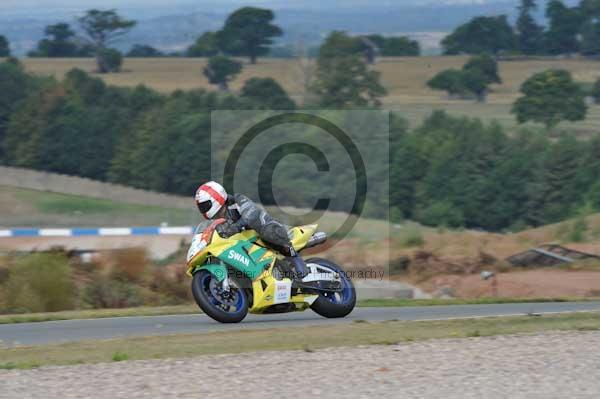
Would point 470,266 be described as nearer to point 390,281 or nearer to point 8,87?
point 390,281

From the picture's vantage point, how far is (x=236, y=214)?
40.7ft

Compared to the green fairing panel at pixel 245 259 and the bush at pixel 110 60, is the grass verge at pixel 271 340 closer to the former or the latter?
the green fairing panel at pixel 245 259

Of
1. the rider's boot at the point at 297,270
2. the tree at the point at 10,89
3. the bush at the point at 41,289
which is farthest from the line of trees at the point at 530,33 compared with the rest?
the rider's boot at the point at 297,270

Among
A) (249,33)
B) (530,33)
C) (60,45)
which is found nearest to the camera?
(249,33)

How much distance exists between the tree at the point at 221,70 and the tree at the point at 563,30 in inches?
1341

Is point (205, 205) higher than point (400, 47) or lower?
lower

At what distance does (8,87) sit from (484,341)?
74.0 m

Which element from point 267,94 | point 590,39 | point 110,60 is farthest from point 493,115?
point 110,60

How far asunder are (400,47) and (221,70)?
23814mm

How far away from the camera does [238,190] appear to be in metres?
46.7

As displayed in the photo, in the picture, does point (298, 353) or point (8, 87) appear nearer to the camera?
point (298, 353)

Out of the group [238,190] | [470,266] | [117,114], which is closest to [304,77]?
[117,114]
